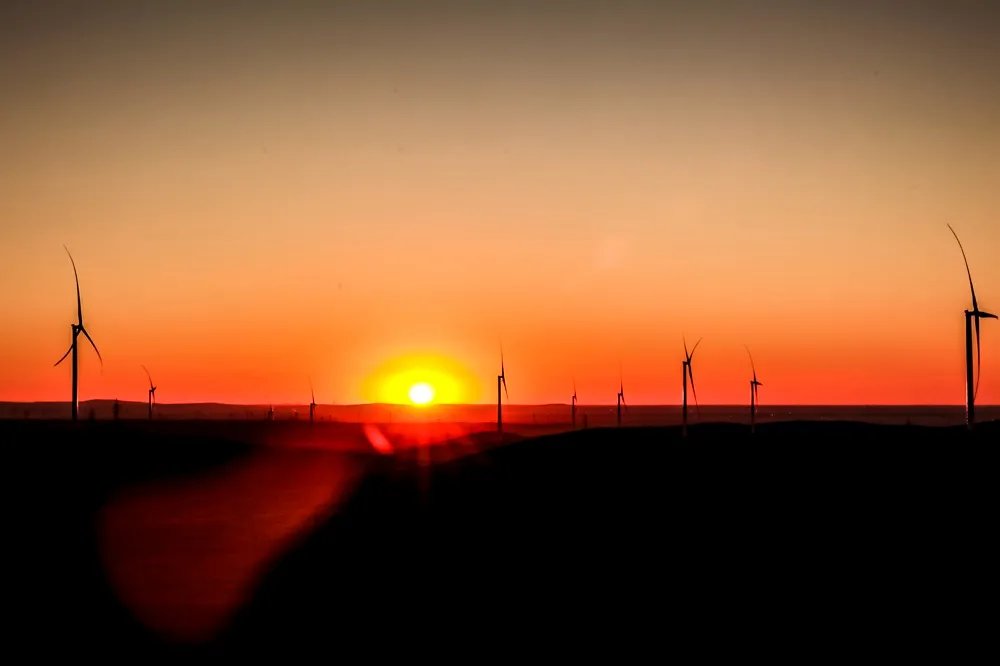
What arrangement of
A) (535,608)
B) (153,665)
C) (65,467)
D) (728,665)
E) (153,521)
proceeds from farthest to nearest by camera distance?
(65,467), (153,521), (535,608), (153,665), (728,665)

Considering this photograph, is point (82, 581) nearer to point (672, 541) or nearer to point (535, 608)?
point (535, 608)

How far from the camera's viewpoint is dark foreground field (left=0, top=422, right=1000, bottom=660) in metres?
23.7

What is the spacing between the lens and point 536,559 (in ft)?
105

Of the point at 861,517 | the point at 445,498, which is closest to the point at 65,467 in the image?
the point at 445,498

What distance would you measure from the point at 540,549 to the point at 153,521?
858 inches

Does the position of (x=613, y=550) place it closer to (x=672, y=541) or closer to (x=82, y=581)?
(x=672, y=541)

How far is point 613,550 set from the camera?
107 feet

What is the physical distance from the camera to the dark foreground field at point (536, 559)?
23.7m

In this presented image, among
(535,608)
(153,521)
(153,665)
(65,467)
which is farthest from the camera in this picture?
(65,467)

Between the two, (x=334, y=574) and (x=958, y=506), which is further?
(x=958, y=506)

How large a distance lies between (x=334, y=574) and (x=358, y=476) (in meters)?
45.3

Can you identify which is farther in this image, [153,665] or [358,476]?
[358,476]

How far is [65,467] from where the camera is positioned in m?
63.5

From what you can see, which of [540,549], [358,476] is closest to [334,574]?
[540,549]
